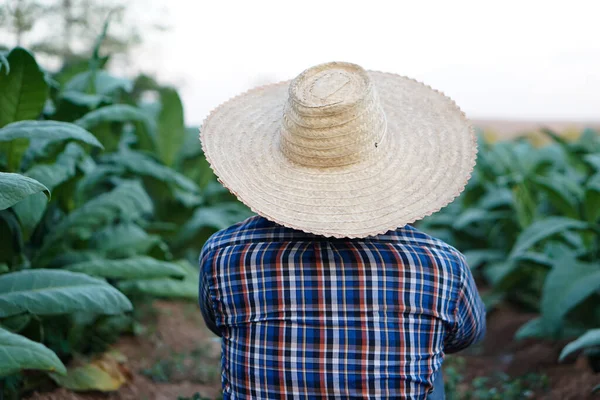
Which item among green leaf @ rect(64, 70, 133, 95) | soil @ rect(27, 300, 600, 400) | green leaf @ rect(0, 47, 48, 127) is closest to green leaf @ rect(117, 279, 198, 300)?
soil @ rect(27, 300, 600, 400)

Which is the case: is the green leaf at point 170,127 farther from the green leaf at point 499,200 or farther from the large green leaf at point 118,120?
the green leaf at point 499,200

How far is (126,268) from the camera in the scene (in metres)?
2.68

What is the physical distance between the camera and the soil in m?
3.06

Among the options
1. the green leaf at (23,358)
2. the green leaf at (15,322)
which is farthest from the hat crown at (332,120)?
the green leaf at (15,322)

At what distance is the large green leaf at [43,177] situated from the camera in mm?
2559

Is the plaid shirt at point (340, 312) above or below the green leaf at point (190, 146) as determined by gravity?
above

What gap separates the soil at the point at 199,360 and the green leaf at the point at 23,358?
92 centimetres

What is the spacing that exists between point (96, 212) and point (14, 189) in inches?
45.4

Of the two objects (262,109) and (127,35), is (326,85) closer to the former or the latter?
(262,109)

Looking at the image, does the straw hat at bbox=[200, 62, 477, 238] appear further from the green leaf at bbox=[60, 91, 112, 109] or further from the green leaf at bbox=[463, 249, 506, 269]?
the green leaf at bbox=[463, 249, 506, 269]

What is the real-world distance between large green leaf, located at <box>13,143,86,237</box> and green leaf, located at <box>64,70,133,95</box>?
2.09ft

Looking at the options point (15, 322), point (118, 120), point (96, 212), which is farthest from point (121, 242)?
point (118, 120)

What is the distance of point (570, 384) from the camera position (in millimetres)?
3047

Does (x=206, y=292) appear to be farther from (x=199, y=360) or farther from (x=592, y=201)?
(x=592, y=201)
